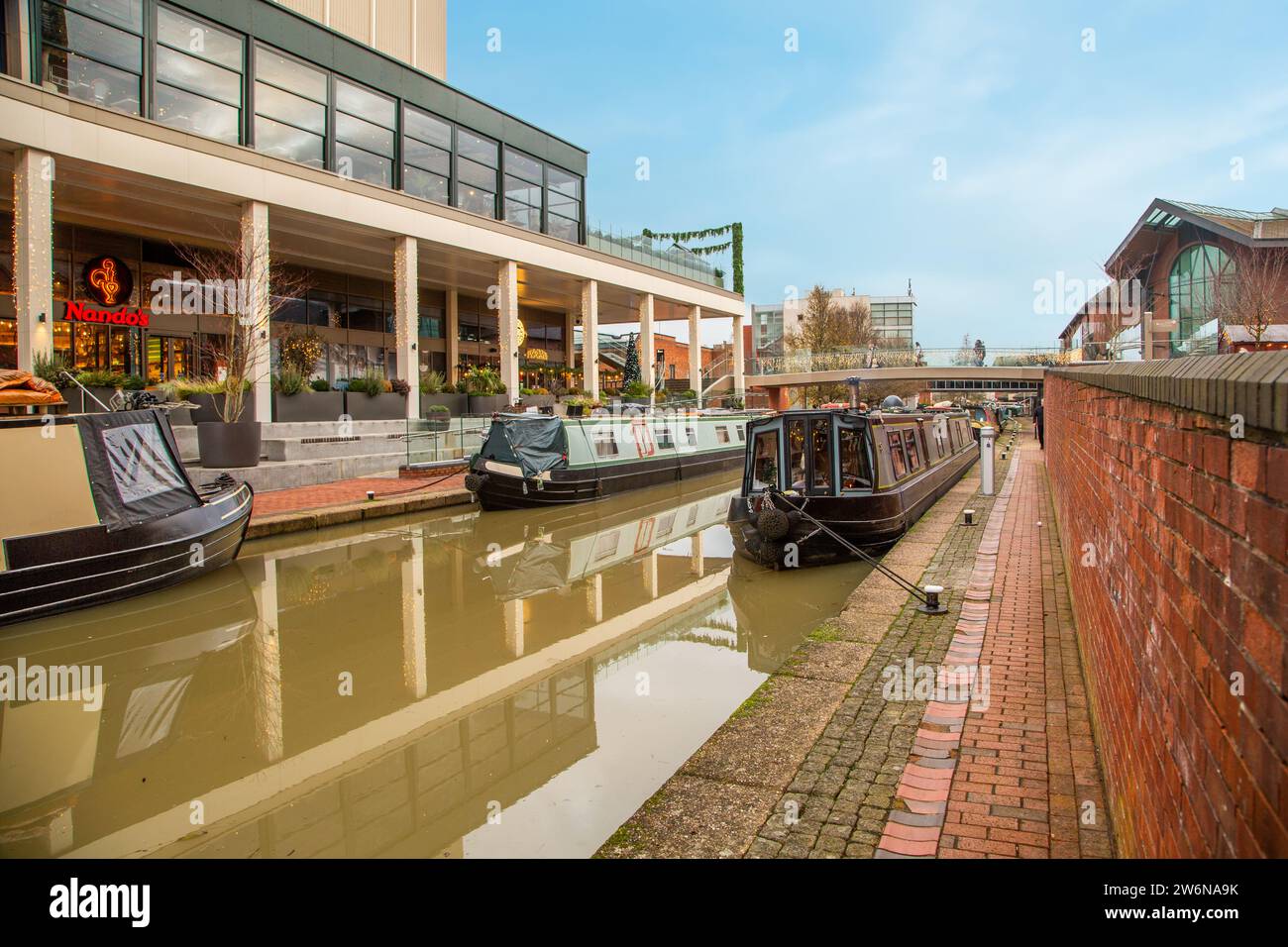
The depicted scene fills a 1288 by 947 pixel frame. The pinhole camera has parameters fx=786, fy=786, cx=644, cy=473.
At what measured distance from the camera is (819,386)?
47.4 m

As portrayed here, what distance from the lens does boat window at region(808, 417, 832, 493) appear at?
10.1 metres

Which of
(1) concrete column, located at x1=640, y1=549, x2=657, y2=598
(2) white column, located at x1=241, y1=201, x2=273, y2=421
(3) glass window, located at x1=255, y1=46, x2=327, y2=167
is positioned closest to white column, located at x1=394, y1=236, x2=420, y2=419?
(3) glass window, located at x1=255, y1=46, x2=327, y2=167

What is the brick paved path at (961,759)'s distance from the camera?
9.73 ft

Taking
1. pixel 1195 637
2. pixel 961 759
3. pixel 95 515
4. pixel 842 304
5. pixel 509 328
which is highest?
pixel 842 304

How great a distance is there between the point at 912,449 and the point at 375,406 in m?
12.7

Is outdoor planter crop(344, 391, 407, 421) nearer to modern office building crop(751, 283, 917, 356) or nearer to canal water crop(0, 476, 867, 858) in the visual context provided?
canal water crop(0, 476, 867, 858)

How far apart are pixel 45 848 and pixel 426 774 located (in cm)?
179

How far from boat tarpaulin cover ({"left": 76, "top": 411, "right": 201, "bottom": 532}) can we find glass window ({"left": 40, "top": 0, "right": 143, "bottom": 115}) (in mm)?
10427

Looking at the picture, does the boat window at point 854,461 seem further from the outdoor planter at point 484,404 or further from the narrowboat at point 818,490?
the outdoor planter at point 484,404

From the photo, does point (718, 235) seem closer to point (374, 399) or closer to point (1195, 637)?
point (374, 399)

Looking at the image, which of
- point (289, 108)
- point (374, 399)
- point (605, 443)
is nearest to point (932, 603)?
point (605, 443)

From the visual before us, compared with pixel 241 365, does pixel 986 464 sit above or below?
below

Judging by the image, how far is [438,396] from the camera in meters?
21.6
